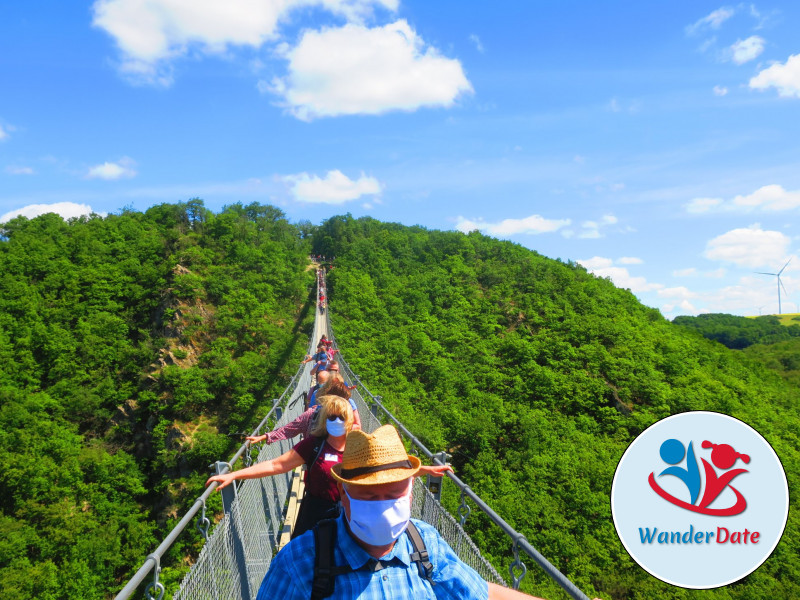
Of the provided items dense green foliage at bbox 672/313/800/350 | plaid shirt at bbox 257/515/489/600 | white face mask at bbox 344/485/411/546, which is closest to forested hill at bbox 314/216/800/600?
plaid shirt at bbox 257/515/489/600

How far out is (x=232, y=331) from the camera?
3656cm

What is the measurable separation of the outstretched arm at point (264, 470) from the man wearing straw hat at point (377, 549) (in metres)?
0.97

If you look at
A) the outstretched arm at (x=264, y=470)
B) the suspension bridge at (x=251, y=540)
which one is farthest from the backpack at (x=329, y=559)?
the outstretched arm at (x=264, y=470)

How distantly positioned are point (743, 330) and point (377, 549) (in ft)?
346

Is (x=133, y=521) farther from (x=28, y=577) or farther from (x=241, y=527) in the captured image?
(x=241, y=527)

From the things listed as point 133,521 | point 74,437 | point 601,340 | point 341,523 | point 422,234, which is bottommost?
point 133,521

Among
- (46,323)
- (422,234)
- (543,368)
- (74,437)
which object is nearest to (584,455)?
(543,368)

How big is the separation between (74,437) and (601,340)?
38835mm

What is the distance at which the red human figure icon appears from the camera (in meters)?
13.2

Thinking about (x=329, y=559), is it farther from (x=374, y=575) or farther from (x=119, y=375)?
(x=119, y=375)

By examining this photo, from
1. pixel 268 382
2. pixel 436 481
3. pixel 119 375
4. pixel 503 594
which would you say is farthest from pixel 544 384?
pixel 503 594

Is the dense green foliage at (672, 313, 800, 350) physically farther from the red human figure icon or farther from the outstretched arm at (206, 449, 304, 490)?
the outstretched arm at (206, 449, 304, 490)

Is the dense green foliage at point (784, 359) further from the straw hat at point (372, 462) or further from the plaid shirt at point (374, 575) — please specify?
the straw hat at point (372, 462)

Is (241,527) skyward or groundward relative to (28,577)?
skyward
